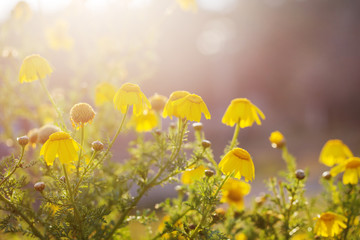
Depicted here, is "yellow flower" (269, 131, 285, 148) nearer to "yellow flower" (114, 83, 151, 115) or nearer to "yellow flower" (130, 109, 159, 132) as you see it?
"yellow flower" (130, 109, 159, 132)

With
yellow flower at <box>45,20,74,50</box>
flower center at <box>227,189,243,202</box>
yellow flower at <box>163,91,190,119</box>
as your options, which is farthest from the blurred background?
yellow flower at <box>163,91,190,119</box>

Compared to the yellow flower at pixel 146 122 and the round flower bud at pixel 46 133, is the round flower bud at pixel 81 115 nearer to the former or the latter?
the round flower bud at pixel 46 133

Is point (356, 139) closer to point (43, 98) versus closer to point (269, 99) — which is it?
point (269, 99)

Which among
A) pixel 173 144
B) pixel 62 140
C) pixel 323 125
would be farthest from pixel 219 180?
pixel 323 125

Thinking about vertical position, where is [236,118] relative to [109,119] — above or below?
below

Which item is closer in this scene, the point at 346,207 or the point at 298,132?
the point at 346,207

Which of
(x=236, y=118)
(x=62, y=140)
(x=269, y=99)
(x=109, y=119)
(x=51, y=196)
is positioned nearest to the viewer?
(x=62, y=140)

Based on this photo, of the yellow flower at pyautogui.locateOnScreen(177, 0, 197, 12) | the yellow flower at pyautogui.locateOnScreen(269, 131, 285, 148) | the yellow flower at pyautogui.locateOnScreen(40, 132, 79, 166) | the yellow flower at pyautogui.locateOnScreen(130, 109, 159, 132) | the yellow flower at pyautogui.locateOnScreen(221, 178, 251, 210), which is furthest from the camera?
the yellow flower at pyautogui.locateOnScreen(177, 0, 197, 12)

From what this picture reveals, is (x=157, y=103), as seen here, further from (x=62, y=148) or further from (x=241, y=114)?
(x=62, y=148)
